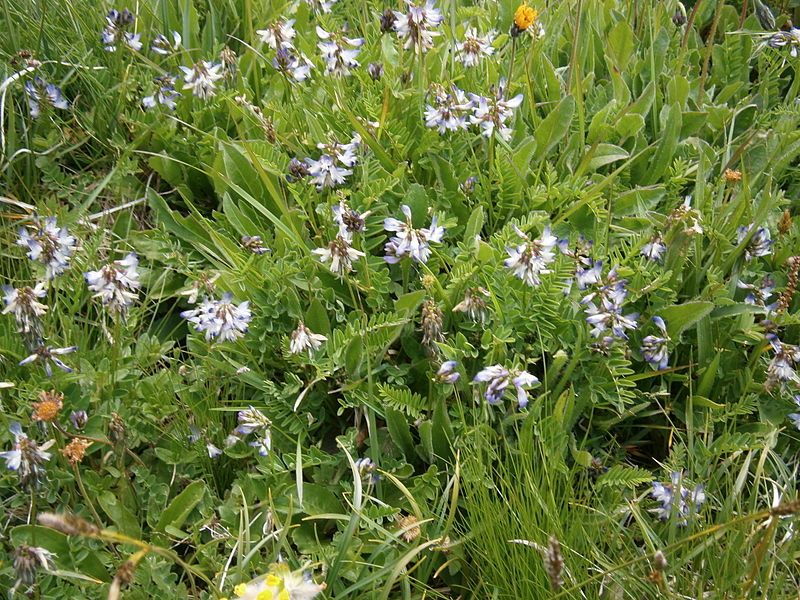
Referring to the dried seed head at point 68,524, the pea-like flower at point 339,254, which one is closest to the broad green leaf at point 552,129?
the pea-like flower at point 339,254

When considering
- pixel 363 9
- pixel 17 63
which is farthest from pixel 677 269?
pixel 17 63

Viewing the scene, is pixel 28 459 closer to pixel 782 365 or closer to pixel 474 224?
pixel 474 224

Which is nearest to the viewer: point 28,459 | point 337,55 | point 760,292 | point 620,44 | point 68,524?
point 68,524

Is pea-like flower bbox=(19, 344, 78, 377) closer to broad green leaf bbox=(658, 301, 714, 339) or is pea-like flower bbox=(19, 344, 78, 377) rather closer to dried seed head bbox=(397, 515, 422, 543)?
dried seed head bbox=(397, 515, 422, 543)

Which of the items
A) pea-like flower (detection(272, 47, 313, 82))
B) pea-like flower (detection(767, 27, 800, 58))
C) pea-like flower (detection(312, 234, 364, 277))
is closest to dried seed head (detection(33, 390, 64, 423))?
pea-like flower (detection(312, 234, 364, 277))

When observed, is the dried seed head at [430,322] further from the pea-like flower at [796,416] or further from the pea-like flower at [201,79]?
the pea-like flower at [201,79]

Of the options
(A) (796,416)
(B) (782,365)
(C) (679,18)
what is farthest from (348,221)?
(C) (679,18)
